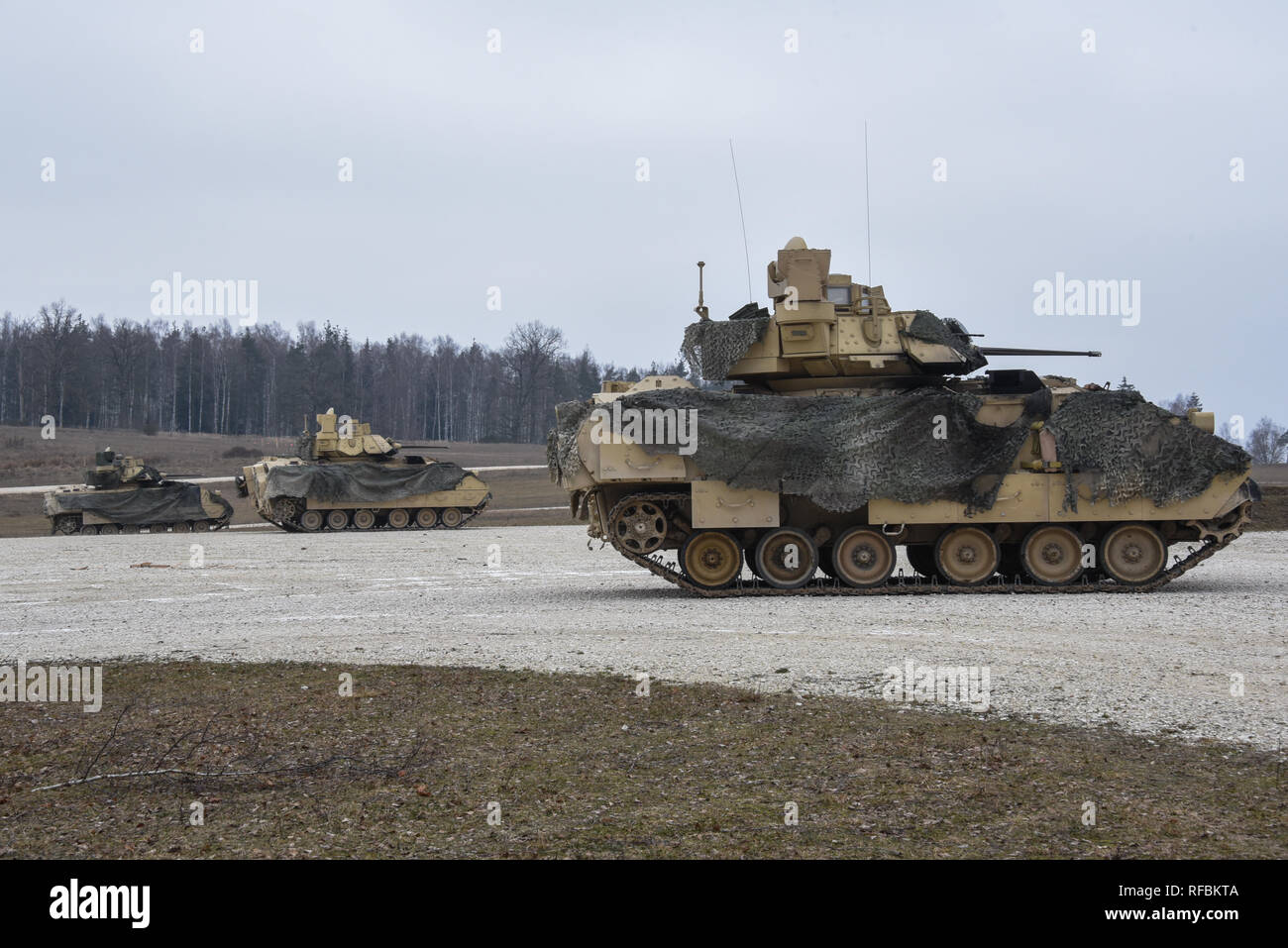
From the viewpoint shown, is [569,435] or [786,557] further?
[569,435]

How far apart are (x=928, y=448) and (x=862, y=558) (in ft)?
6.06

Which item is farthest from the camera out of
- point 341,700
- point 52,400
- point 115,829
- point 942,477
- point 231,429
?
point 231,429

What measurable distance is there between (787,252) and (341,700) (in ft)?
37.4

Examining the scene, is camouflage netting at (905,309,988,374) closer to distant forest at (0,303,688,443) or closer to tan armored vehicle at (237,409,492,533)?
tan armored vehicle at (237,409,492,533)

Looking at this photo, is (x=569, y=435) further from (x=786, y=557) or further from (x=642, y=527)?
(x=786, y=557)

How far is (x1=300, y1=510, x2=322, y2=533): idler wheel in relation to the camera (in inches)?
1599

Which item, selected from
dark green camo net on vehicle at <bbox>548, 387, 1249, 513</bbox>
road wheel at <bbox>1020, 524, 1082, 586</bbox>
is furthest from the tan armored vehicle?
road wheel at <bbox>1020, 524, 1082, 586</bbox>

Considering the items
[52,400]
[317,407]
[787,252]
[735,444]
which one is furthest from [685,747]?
[52,400]

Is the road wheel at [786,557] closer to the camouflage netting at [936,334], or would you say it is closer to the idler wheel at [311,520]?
the camouflage netting at [936,334]

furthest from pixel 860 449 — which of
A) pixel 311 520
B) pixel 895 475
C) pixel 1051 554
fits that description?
pixel 311 520

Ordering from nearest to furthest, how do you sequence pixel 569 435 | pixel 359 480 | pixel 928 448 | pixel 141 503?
pixel 928 448
pixel 569 435
pixel 359 480
pixel 141 503

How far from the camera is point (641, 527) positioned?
1792 cm

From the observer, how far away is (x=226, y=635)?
13.1 m

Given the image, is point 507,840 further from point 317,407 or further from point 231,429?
point 231,429
